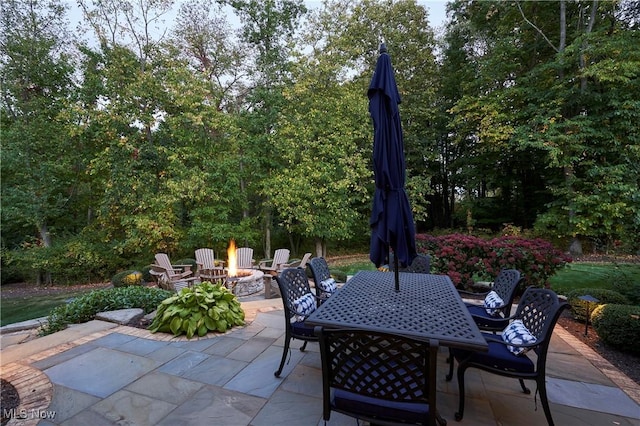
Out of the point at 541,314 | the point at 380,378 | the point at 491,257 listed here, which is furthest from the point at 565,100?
the point at 380,378

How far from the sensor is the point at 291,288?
2645 mm

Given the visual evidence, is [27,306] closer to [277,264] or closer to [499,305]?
[277,264]

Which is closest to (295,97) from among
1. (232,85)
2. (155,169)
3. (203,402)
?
(232,85)

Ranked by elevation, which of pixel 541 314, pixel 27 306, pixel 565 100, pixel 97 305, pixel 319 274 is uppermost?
pixel 565 100

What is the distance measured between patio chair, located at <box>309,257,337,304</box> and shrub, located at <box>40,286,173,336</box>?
2473 millimetres

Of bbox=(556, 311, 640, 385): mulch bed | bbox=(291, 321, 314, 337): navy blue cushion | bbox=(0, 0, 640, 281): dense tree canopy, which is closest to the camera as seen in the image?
bbox=(291, 321, 314, 337): navy blue cushion

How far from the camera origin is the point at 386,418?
4.76 ft

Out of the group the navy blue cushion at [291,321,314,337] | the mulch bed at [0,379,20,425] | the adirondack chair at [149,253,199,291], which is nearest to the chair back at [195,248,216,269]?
the adirondack chair at [149,253,199,291]

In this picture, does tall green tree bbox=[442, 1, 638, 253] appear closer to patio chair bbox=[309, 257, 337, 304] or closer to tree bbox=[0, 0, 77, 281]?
patio chair bbox=[309, 257, 337, 304]

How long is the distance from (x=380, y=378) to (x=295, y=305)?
3.85 ft

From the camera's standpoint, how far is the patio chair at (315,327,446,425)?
1407mm

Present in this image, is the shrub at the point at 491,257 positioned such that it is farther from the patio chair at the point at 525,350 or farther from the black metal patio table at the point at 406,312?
the patio chair at the point at 525,350

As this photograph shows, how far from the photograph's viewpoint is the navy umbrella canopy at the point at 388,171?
2348 mm

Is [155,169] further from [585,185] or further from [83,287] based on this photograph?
[585,185]
